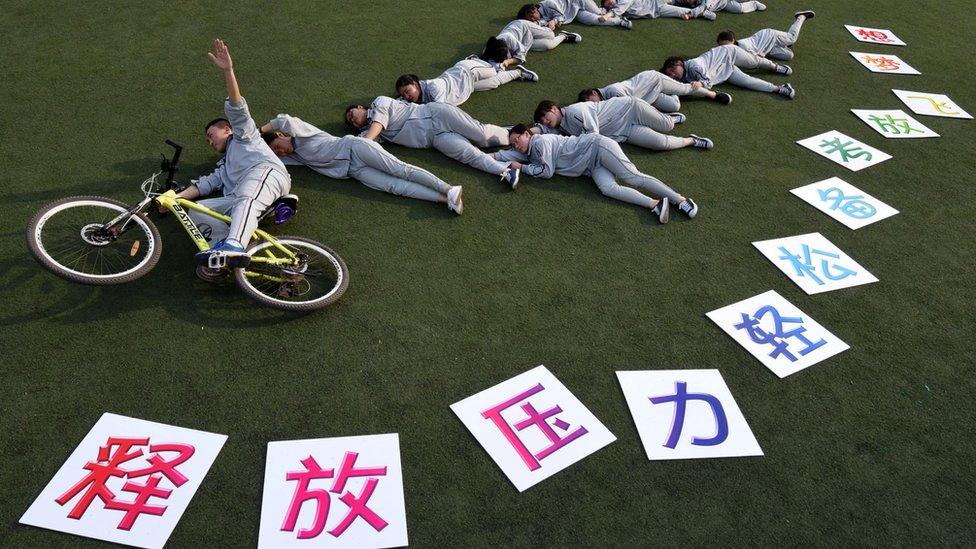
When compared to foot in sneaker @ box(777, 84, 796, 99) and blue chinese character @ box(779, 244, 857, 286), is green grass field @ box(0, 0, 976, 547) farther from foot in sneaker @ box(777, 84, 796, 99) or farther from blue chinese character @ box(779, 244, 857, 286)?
foot in sneaker @ box(777, 84, 796, 99)

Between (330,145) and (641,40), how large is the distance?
201 inches

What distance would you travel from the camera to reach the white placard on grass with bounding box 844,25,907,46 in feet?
29.2

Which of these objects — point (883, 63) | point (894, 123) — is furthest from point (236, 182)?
point (883, 63)

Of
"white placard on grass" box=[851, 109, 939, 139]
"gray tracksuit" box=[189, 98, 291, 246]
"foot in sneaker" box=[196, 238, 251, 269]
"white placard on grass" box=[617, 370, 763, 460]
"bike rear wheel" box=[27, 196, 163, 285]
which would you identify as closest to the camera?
"white placard on grass" box=[617, 370, 763, 460]

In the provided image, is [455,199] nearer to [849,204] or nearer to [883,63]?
[849,204]

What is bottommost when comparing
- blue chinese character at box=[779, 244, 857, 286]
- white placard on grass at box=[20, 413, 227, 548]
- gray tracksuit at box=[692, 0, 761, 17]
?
white placard on grass at box=[20, 413, 227, 548]

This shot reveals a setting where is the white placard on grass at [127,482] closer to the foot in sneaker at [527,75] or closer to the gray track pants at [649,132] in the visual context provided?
the gray track pants at [649,132]

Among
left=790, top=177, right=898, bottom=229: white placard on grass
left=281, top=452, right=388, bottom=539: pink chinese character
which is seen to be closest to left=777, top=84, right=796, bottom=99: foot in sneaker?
left=790, top=177, right=898, bottom=229: white placard on grass

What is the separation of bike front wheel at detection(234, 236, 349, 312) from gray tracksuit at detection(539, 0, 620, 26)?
5517mm

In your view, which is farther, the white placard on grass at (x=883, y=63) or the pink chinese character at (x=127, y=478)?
the white placard on grass at (x=883, y=63)

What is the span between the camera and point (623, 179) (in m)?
5.36

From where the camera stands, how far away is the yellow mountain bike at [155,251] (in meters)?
3.74

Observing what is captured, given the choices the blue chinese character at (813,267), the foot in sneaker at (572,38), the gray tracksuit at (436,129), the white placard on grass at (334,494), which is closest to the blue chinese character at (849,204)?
the blue chinese character at (813,267)

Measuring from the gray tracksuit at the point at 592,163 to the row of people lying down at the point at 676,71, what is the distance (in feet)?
3.82
